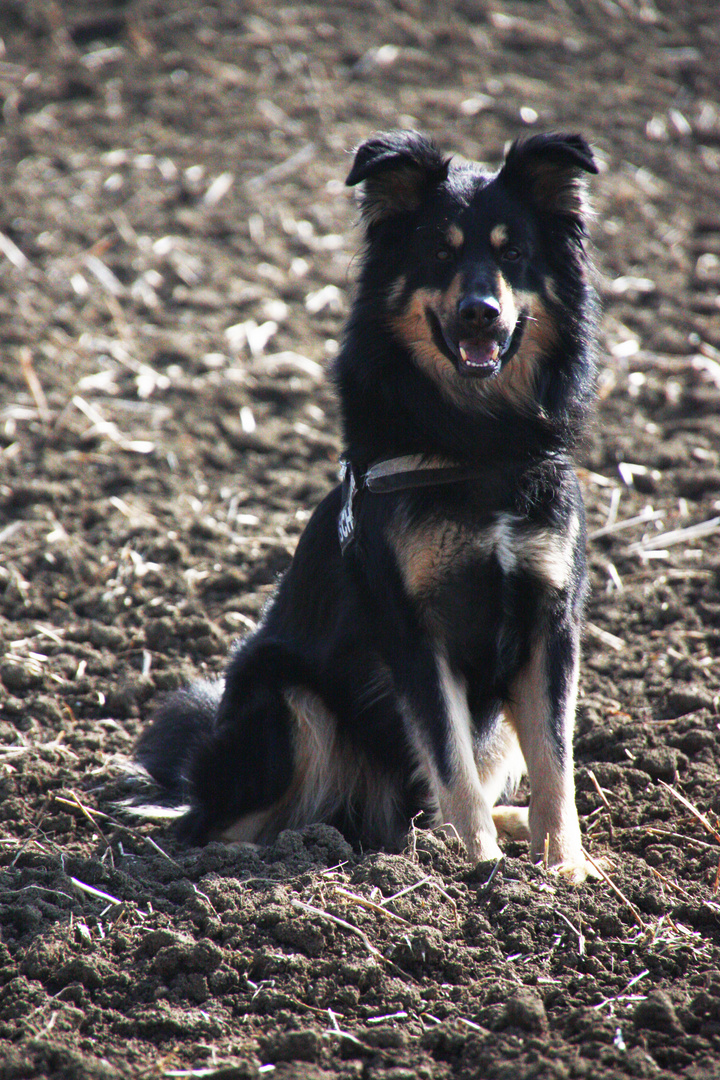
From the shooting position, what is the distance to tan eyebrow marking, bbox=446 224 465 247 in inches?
154

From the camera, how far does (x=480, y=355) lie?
3836 mm

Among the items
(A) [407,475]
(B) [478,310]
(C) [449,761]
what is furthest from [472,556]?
(B) [478,310]

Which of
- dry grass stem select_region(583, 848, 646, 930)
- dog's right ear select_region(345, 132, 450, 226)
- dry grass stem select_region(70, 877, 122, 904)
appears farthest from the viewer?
dog's right ear select_region(345, 132, 450, 226)

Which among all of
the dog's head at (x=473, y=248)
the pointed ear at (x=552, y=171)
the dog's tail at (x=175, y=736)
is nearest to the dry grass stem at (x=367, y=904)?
the dog's tail at (x=175, y=736)

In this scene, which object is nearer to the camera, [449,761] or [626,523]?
[449,761]

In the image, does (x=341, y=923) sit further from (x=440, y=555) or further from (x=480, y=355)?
(x=480, y=355)

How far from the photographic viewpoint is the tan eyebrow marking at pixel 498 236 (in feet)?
12.8

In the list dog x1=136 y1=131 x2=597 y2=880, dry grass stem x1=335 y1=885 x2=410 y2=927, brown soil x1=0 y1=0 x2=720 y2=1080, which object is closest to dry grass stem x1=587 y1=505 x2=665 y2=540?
brown soil x1=0 y1=0 x2=720 y2=1080

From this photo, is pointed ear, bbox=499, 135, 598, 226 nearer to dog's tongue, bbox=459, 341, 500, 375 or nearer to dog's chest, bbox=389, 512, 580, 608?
dog's tongue, bbox=459, 341, 500, 375

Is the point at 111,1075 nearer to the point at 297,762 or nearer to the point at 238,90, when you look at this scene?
→ the point at 297,762

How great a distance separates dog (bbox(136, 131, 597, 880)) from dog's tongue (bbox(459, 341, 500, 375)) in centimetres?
1

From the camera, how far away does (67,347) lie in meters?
7.70

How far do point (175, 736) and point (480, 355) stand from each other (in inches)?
81.8

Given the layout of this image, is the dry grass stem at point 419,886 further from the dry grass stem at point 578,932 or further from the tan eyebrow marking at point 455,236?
the tan eyebrow marking at point 455,236
